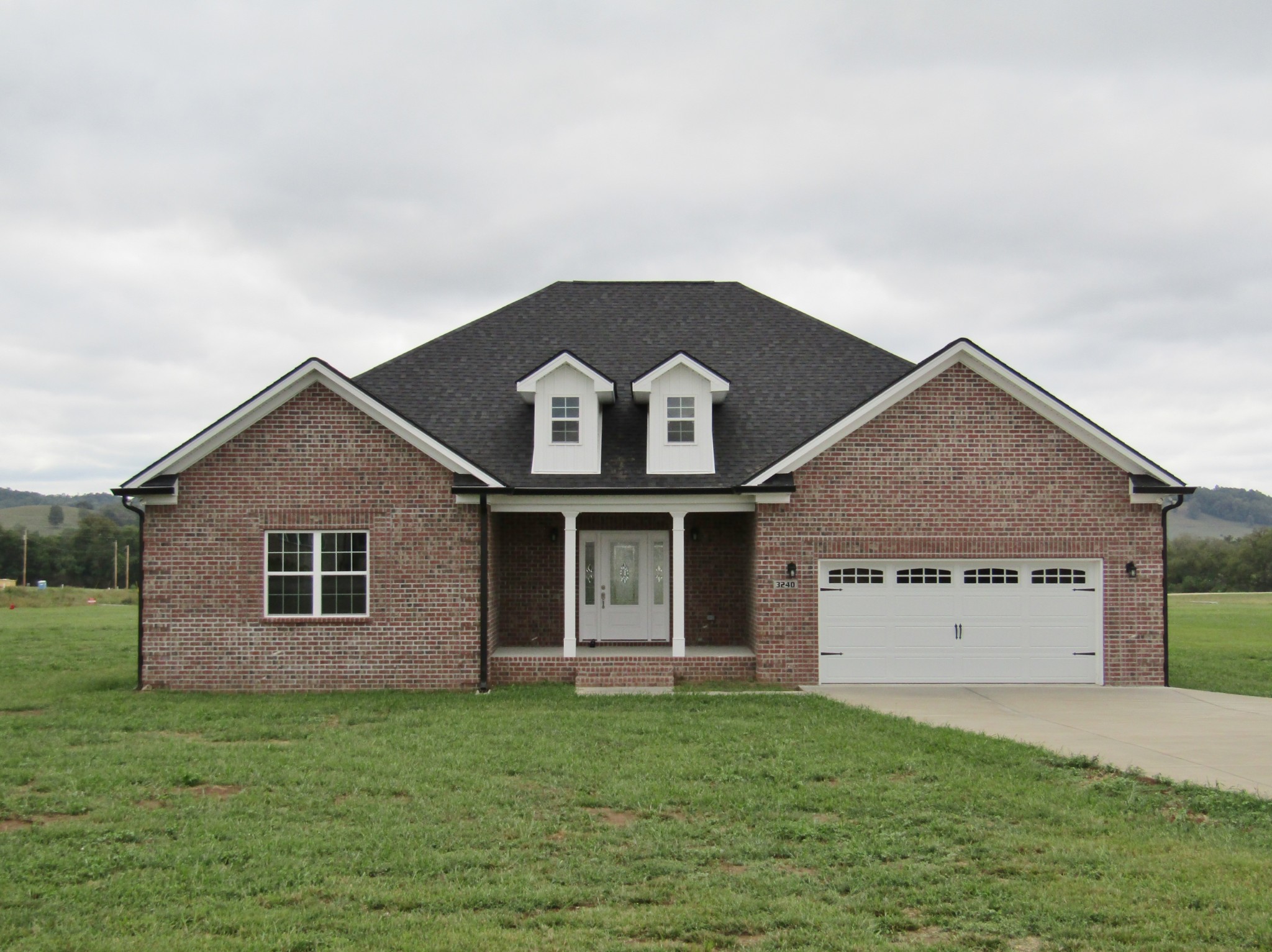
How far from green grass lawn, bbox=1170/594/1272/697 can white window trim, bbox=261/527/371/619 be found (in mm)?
14486

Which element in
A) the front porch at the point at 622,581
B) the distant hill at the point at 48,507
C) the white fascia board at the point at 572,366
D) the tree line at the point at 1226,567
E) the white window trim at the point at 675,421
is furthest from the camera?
the distant hill at the point at 48,507

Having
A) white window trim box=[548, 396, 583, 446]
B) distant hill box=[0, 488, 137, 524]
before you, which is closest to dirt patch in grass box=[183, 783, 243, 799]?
white window trim box=[548, 396, 583, 446]

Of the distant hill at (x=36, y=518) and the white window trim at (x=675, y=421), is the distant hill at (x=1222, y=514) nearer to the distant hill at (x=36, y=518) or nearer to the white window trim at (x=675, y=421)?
the white window trim at (x=675, y=421)

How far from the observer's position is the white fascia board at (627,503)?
17094mm

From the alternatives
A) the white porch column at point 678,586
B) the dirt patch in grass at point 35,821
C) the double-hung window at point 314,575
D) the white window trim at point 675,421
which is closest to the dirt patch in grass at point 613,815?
the dirt patch in grass at point 35,821

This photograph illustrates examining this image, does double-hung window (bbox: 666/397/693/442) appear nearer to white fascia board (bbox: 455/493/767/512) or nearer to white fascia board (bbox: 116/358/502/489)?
white fascia board (bbox: 455/493/767/512)

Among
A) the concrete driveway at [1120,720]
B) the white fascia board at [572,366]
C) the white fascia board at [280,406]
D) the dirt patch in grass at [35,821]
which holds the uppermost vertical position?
the white fascia board at [572,366]

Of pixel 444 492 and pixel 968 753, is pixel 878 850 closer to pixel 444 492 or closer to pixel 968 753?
pixel 968 753

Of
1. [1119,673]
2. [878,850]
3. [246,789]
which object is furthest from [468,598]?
[1119,673]

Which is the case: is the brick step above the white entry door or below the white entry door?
below

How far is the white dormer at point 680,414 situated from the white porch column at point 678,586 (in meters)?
1.07

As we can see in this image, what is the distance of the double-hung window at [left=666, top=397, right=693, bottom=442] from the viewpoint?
714 inches

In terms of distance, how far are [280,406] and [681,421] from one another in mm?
7214

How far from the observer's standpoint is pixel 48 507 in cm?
16788
